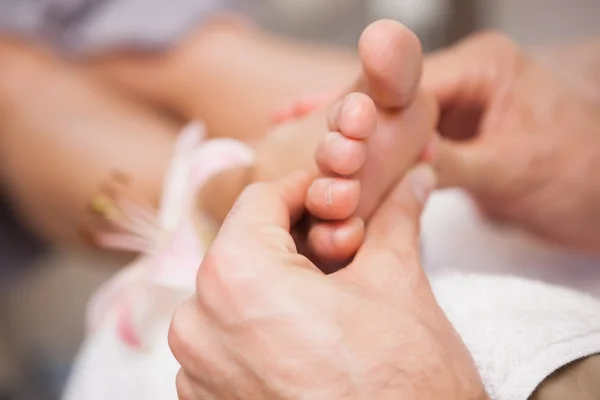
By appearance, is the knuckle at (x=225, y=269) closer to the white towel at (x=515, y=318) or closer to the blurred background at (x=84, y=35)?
the white towel at (x=515, y=318)

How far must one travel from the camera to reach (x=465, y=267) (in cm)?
61

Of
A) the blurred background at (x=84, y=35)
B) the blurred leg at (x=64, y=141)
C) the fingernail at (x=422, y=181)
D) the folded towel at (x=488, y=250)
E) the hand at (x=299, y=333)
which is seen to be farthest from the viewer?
the blurred background at (x=84, y=35)

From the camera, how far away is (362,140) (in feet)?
1.38

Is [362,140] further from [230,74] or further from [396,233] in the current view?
[230,74]

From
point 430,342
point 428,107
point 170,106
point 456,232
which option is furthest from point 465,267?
point 170,106

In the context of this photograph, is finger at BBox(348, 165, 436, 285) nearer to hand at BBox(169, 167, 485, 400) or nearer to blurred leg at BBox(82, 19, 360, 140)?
hand at BBox(169, 167, 485, 400)

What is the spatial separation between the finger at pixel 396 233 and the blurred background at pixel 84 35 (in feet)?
1.46

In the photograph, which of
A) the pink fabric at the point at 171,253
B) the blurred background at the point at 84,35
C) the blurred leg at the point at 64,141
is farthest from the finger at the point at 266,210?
the blurred background at the point at 84,35

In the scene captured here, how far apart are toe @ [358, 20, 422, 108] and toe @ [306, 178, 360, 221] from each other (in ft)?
0.21

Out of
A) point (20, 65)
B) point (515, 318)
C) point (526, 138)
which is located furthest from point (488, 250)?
point (20, 65)

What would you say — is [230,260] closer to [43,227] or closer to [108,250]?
[108,250]

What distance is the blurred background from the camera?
88cm

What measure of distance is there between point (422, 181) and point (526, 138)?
0.15 metres

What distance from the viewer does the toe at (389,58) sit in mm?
417
